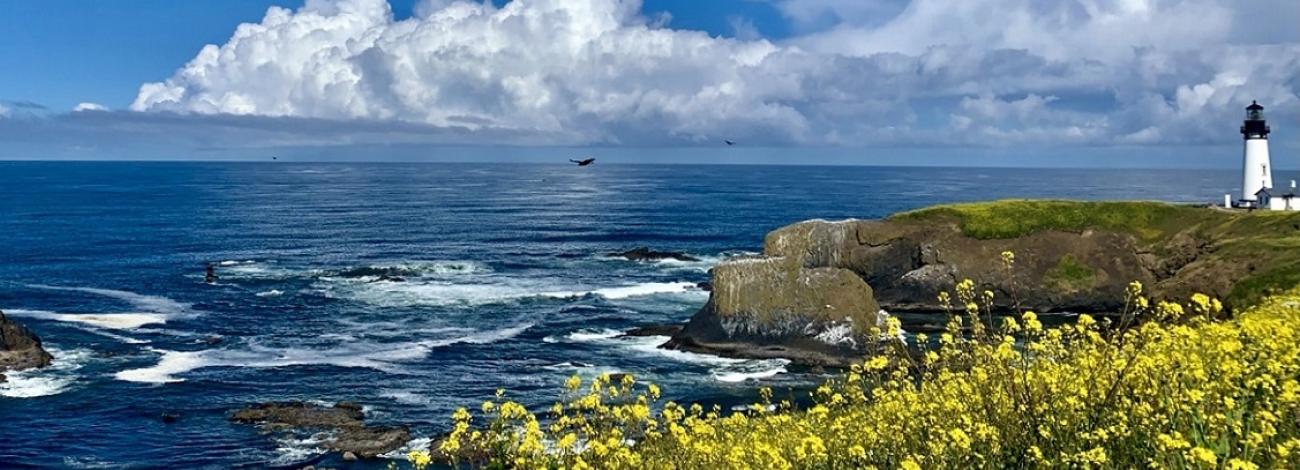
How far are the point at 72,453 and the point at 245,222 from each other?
337 feet

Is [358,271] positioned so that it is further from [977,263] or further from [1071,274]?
[1071,274]

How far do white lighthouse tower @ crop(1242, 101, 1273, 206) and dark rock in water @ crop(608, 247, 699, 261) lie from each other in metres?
48.0

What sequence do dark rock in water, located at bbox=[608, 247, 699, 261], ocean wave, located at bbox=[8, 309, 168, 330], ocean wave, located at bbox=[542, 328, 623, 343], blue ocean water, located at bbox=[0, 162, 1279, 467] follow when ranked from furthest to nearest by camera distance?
dark rock in water, located at bbox=[608, 247, 699, 261] < ocean wave, located at bbox=[8, 309, 168, 330] < ocean wave, located at bbox=[542, 328, 623, 343] < blue ocean water, located at bbox=[0, 162, 1279, 467]

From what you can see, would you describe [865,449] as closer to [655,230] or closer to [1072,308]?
[1072,308]

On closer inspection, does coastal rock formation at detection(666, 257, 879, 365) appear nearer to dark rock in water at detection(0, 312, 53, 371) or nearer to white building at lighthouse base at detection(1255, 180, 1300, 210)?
dark rock in water at detection(0, 312, 53, 371)

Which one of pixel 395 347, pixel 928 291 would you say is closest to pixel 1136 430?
pixel 395 347

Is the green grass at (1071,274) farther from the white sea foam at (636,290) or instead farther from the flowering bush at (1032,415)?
the flowering bush at (1032,415)

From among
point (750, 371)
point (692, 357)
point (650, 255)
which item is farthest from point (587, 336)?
point (650, 255)

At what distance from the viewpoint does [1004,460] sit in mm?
9922

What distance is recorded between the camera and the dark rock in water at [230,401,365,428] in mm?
43344

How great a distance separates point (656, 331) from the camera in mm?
61719

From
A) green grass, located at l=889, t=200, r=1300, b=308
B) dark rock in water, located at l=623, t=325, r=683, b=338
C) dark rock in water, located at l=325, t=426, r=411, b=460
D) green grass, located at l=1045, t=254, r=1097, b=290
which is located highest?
green grass, located at l=889, t=200, r=1300, b=308

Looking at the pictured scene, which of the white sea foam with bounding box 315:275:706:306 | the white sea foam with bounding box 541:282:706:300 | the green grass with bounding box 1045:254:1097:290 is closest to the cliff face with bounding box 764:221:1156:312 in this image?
the green grass with bounding box 1045:254:1097:290

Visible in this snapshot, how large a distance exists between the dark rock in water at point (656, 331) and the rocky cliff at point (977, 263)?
2.86m
